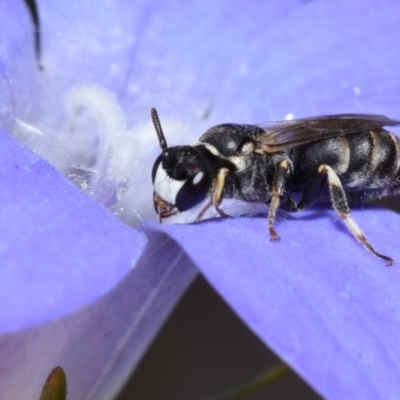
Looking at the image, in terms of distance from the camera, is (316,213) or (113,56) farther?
(113,56)

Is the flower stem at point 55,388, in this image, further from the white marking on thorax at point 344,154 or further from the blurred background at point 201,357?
the blurred background at point 201,357

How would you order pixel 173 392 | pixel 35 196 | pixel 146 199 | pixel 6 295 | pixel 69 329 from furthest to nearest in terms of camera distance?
pixel 173 392 < pixel 146 199 < pixel 69 329 < pixel 35 196 < pixel 6 295

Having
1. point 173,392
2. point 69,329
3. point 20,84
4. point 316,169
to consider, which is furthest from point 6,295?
point 173,392

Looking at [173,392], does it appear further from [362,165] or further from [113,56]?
[362,165]

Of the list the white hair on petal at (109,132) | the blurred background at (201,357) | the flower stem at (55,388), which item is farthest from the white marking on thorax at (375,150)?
the blurred background at (201,357)

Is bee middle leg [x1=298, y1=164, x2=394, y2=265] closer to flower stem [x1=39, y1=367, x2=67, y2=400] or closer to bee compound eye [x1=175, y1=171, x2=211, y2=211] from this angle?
bee compound eye [x1=175, y1=171, x2=211, y2=211]

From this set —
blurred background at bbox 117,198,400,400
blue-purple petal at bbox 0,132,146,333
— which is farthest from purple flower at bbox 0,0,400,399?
blurred background at bbox 117,198,400,400
